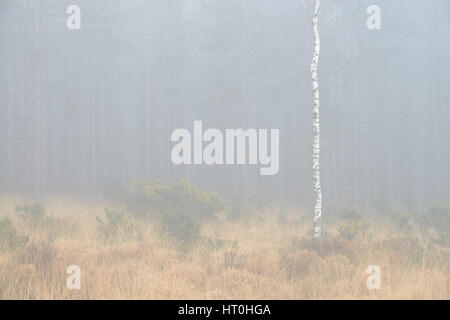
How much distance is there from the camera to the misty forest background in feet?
63.0

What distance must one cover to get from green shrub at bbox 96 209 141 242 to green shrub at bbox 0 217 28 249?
1.99 meters

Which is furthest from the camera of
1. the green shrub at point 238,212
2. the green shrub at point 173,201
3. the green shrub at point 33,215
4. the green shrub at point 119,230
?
the green shrub at point 238,212

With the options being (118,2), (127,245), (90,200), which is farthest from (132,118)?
(127,245)

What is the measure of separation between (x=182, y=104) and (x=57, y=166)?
1190cm

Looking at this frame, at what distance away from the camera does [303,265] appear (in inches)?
239

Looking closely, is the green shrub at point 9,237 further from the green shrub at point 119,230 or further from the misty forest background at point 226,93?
the misty forest background at point 226,93

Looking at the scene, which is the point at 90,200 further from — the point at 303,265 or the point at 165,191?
the point at 303,265

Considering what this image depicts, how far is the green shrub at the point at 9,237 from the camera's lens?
6574mm

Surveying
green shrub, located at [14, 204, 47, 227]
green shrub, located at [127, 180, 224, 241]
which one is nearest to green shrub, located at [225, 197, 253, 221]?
green shrub, located at [127, 180, 224, 241]

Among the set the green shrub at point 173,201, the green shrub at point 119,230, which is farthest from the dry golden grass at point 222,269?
the green shrub at point 173,201

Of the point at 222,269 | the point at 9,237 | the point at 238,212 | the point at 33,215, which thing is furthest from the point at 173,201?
the point at 222,269

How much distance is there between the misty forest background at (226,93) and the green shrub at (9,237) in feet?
36.4

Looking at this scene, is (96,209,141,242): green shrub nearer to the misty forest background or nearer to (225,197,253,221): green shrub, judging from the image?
(225,197,253,221): green shrub

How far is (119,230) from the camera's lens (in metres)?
8.20
